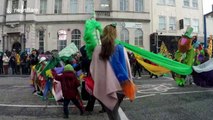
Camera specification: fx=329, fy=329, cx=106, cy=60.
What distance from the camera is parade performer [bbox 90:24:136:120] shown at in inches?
201

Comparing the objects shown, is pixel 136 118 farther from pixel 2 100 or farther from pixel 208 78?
pixel 2 100

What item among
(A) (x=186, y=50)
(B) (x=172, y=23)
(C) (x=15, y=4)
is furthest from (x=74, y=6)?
(A) (x=186, y=50)

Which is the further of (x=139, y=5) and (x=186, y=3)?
(x=186, y=3)

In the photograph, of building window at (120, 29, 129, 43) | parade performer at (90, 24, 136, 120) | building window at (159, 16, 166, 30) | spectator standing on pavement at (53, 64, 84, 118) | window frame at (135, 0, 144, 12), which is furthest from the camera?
building window at (159, 16, 166, 30)

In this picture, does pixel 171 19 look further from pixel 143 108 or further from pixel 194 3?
pixel 143 108

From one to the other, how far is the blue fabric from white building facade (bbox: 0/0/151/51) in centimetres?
3129

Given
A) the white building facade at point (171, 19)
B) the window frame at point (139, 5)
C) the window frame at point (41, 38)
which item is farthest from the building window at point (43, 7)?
the white building facade at point (171, 19)

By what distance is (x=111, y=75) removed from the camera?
515 centimetres

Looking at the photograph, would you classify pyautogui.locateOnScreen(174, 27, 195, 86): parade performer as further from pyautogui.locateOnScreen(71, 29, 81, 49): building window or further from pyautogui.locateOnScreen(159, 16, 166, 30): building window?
pyautogui.locateOnScreen(159, 16, 166, 30): building window

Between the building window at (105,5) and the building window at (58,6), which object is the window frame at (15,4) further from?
the building window at (105,5)

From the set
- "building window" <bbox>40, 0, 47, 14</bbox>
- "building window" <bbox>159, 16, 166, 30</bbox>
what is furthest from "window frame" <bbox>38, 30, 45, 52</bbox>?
"building window" <bbox>159, 16, 166, 30</bbox>

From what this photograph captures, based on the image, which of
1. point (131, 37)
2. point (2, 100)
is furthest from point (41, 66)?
point (131, 37)

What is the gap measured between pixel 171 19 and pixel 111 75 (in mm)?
36375

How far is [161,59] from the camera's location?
780cm
